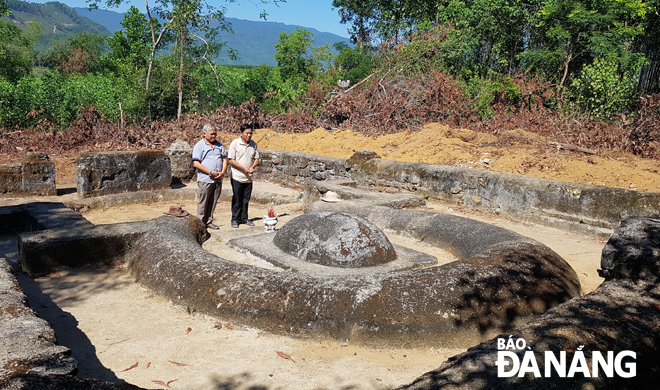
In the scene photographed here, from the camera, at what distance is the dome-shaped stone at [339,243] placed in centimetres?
455

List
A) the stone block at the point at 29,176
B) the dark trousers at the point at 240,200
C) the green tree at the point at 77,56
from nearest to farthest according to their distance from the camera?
the dark trousers at the point at 240,200, the stone block at the point at 29,176, the green tree at the point at 77,56

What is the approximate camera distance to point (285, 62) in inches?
885

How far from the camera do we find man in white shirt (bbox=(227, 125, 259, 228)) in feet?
21.6

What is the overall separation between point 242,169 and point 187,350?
3.75 metres

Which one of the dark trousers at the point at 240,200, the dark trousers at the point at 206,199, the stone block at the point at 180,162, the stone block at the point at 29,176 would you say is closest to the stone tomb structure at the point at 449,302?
the dark trousers at the point at 206,199

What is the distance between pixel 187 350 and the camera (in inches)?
123

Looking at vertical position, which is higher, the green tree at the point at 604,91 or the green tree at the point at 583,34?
the green tree at the point at 583,34

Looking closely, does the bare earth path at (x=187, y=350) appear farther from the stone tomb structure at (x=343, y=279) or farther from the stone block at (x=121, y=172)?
the stone block at (x=121, y=172)

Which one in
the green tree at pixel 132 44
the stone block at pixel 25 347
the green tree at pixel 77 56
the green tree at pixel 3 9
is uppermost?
the green tree at pixel 77 56

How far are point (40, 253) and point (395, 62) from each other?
43.2 ft

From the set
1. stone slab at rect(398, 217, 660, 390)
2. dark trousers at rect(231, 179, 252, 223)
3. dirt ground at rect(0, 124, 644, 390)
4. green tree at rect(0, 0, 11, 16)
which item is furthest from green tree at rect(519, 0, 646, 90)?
green tree at rect(0, 0, 11, 16)

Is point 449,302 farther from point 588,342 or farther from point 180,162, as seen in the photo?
point 180,162

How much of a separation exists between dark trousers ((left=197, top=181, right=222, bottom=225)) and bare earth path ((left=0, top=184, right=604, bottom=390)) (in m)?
2.12

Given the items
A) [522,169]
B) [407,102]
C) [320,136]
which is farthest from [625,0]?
[320,136]
